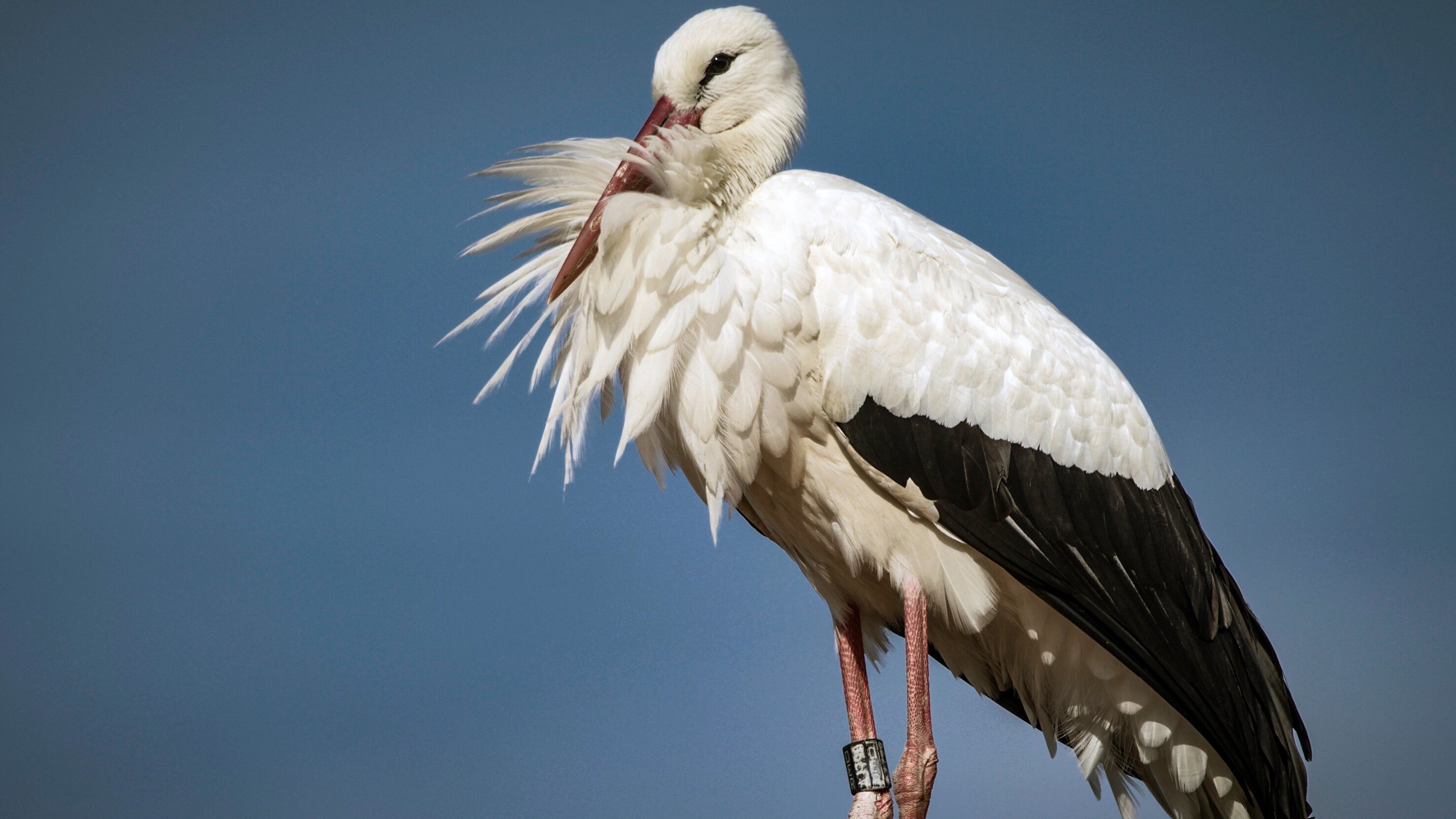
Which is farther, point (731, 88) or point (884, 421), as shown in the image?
point (731, 88)

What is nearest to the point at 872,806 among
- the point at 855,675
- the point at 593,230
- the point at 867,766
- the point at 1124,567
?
the point at 867,766

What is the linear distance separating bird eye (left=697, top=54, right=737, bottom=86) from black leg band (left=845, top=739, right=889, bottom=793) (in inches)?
72.0

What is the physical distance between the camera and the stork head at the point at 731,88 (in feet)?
9.53

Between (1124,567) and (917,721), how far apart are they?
69 centimetres

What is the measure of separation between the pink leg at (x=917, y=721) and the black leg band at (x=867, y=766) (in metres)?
0.09

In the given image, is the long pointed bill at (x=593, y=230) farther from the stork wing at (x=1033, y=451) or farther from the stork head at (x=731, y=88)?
the stork wing at (x=1033, y=451)

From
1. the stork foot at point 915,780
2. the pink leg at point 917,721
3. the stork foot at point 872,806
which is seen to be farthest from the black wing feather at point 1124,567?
the stork foot at point 872,806

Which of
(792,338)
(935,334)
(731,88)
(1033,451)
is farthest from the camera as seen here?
(731,88)

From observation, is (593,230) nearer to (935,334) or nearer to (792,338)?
(792,338)

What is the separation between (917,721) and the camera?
2730 millimetres

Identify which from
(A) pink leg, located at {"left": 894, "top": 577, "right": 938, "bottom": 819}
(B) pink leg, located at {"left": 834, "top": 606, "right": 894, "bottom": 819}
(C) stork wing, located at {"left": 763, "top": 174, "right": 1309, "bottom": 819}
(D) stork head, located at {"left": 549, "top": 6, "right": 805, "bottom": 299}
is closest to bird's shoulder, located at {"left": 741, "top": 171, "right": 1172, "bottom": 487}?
(C) stork wing, located at {"left": 763, "top": 174, "right": 1309, "bottom": 819}

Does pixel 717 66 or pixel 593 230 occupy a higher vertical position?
pixel 717 66

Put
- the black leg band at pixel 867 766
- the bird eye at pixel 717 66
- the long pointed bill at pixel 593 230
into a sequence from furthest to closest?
1. the bird eye at pixel 717 66
2. the black leg band at pixel 867 766
3. the long pointed bill at pixel 593 230

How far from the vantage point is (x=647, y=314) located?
8.43 feet
